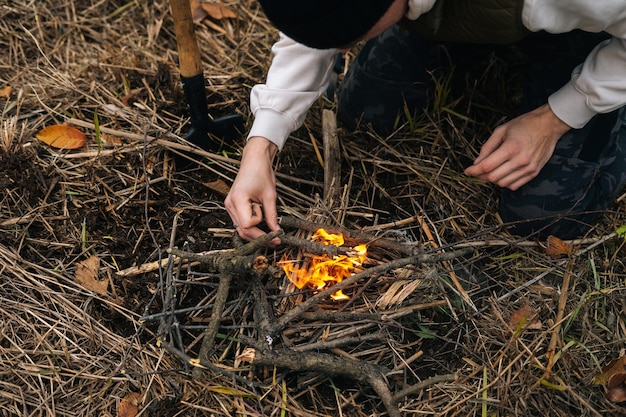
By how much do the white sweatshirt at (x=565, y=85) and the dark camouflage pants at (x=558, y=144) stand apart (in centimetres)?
18

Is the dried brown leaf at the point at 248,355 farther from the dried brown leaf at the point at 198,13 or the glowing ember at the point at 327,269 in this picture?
the dried brown leaf at the point at 198,13

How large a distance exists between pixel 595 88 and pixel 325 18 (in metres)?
0.95

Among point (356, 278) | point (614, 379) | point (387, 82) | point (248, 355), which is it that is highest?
point (387, 82)

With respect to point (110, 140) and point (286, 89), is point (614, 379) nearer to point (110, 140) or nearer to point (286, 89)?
point (286, 89)

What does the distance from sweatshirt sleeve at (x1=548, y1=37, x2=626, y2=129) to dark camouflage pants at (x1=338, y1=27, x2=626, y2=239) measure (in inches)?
5.3

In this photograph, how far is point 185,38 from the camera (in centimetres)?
226

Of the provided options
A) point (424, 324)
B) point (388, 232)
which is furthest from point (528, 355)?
point (388, 232)

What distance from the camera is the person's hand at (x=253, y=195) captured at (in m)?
1.97

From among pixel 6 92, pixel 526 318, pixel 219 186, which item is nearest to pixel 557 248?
pixel 526 318

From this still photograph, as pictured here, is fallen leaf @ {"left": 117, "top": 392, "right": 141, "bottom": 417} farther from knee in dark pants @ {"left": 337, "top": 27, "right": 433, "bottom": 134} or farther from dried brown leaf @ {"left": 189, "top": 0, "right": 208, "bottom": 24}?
dried brown leaf @ {"left": 189, "top": 0, "right": 208, "bottom": 24}

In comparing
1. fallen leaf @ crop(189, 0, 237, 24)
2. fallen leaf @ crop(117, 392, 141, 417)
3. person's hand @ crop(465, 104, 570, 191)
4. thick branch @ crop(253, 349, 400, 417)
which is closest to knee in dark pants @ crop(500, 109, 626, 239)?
person's hand @ crop(465, 104, 570, 191)

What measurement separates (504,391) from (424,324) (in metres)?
0.31

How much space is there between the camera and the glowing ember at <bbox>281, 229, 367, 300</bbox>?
2.00 m

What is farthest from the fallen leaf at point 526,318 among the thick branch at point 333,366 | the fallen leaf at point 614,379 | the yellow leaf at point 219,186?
the yellow leaf at point 219,186
